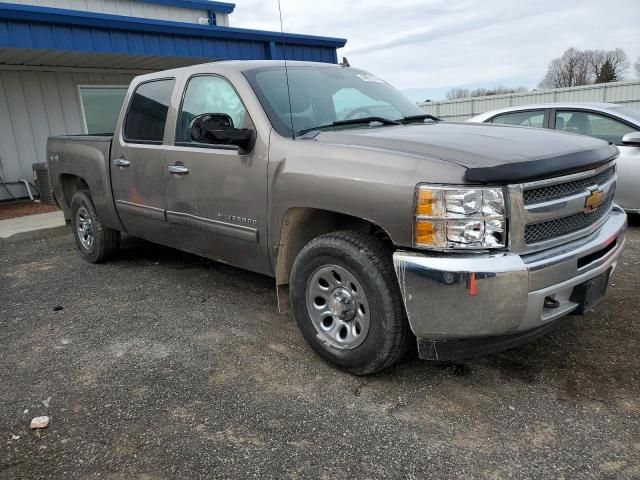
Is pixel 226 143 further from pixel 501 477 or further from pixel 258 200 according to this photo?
pixel 501 477

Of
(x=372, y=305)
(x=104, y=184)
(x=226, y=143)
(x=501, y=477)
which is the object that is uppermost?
(x=226, y=143)

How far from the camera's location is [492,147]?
270 centimetres

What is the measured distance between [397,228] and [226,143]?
1.44 metres

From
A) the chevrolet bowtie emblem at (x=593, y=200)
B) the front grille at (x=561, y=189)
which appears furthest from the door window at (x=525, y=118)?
the chevrolet bowtie emblem at (x=593, y=200)

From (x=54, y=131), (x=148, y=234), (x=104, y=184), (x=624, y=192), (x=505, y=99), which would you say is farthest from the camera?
(x=505, y=99)

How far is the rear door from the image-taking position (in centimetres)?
433

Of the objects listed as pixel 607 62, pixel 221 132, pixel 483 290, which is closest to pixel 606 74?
pixel 607 62

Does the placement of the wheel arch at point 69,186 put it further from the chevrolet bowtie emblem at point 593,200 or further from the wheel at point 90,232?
the chevrolet bowtie emblem at point 593,200

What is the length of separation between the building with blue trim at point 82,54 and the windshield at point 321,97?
479 cm

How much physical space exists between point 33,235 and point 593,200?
717 cm

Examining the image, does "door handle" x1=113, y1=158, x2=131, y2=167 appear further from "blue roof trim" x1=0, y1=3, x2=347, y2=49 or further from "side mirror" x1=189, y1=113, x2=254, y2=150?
"blue roof trim" x1=0, y1=3, x2=347, y2=49

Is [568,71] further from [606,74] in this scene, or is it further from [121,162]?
[121,162]

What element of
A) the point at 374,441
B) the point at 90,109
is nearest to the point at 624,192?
the point at 374,441

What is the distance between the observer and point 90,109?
1082 centimetres
